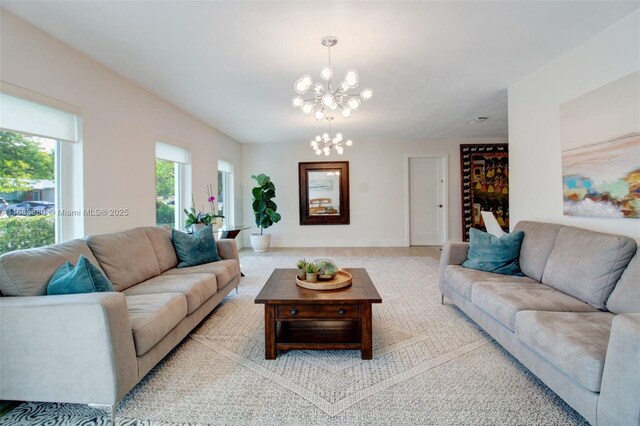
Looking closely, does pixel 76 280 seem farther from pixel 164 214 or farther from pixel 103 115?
pixel 164 214

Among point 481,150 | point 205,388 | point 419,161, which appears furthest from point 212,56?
point 481,150

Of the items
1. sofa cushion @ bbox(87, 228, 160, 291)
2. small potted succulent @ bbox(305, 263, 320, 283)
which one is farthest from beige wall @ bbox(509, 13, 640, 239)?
sofa cushion @ bbox(87, 228, 160, 291)

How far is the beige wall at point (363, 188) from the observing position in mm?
7207

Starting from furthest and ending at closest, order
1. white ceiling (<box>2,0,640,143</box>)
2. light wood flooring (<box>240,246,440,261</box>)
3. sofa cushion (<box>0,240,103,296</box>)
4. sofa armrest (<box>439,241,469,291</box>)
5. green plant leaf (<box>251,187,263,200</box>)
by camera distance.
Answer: green plant leaf (<box>251,187,263,200</box>) → light wood flooring (<box>240,246,440,261</box>) → sofa armrest (<box>439,241,469,291</box>) → white ceiling (<box>2,0,640,143</box>) → sofa cushion (<box>0,240,103,296</box>)

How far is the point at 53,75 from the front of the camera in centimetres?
252

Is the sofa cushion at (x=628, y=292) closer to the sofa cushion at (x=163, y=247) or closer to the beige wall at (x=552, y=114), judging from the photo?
the beige wall at (x=552, y=114)

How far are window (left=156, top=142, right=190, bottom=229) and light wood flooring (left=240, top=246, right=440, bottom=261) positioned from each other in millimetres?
1941

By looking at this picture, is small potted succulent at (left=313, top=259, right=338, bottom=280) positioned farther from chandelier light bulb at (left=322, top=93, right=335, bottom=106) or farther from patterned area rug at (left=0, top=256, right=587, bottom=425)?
chandelier light bulb at (left=322, top=93, right=335, bottom=106)

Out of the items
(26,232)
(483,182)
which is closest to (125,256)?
(26,232)

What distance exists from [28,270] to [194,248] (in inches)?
62.9

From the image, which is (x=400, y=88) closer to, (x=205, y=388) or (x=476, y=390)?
(x=476, y=390)

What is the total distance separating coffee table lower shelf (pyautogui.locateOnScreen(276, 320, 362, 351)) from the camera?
2.31 m

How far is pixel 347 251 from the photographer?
673 cm

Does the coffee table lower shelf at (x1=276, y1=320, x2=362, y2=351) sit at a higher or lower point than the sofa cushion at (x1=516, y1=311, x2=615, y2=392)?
lower
